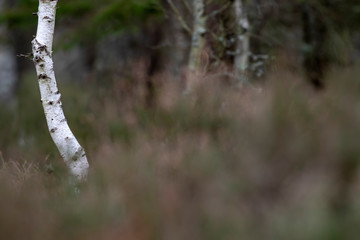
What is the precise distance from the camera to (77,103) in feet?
25.1

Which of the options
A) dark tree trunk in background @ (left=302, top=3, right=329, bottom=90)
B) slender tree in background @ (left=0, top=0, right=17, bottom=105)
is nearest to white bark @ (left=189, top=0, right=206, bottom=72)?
dark tree trunk in background @ (left=302, top=3, right=329, bottom=90)

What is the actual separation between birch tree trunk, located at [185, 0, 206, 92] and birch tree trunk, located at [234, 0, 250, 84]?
0.50m

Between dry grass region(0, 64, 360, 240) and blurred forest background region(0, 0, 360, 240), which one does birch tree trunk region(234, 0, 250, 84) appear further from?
dry grass region(0, 64, 360, 240)

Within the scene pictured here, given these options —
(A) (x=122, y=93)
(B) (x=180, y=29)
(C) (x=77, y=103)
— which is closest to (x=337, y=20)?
(B) (x=180, y=29)

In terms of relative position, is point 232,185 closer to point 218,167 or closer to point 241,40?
point 218,167

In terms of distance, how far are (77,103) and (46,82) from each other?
420 cm

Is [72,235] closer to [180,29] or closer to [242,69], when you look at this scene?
[242,69]

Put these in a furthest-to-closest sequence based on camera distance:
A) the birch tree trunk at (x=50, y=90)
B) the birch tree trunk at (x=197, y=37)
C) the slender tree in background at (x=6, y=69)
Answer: the slender tree in background at (x=6, y=69), the birch tree trunk at (x=197, y=37), the birch tree trunk at (x=50, y=90)

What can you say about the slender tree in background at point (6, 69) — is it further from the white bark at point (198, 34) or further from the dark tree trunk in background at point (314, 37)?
the dark tree trunk in background at point (314, 37)

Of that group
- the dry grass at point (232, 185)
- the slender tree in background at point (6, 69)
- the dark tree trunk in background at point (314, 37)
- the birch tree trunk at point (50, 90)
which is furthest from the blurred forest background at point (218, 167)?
the slender tree in background at point (6, 69)

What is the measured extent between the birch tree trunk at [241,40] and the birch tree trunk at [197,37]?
1.63 feet

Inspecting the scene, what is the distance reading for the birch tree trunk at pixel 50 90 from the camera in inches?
138

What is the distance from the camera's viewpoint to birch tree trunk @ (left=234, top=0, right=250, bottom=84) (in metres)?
5.58

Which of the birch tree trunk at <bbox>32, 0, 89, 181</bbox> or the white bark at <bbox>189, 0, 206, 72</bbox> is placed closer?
the birch tree trunk at <bbox>32, 0, 89, 181</bbox>
